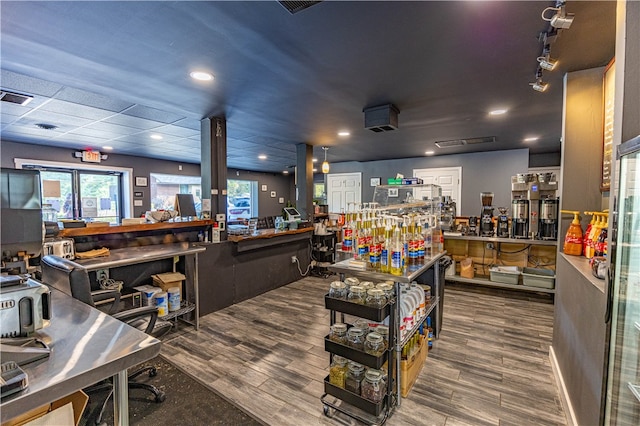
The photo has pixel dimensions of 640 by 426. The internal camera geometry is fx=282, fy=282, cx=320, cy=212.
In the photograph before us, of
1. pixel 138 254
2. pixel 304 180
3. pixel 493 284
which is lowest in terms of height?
pixel 493 284

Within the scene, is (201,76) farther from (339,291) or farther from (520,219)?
(520,219)

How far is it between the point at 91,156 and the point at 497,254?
8.27 m

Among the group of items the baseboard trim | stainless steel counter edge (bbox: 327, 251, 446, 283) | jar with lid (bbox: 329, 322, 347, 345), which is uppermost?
stainless steel counter edge (bbox: 327, 251, 446, 283)

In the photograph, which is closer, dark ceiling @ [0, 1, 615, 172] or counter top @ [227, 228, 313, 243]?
dark ceiling @ [0, 1, 615, 172]

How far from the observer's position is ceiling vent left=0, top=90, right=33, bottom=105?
2.91m

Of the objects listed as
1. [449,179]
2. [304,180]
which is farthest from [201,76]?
[449,179]

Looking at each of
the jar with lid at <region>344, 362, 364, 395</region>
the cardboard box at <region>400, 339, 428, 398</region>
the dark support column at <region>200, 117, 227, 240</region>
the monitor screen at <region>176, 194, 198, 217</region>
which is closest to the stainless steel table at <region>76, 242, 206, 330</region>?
the monitor screen at <region>176, 194, 198, 217</region>

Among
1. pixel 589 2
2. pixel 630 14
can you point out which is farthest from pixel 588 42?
pixel 630 14

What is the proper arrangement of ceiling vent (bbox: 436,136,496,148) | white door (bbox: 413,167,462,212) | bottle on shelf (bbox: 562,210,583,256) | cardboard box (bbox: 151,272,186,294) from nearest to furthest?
bottle on shelf (bbox: 562,210,583,256)
cardboard box (bbox: 151,272,186,294)
ceiling vent (bbox: 436,136,496,148)
white door (bbox: 413,167,462,212)

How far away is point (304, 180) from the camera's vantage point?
217 inches

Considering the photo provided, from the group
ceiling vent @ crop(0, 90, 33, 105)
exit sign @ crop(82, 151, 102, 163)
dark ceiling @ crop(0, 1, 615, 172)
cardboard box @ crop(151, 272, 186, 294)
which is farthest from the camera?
exit sign @ crop(82, 151, 102, 163)

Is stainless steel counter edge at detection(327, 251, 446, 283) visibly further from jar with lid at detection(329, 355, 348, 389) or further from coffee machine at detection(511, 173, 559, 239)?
coffee machine at detection(511, 173, 559, 239)

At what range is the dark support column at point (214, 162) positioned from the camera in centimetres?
379

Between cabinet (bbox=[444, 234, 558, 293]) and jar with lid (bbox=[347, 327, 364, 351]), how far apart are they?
3500 millimetres
